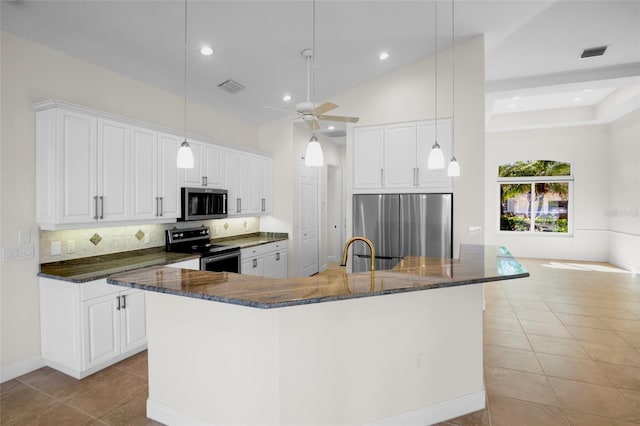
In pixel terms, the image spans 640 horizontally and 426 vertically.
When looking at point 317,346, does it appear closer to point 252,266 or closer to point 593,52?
point 252,266

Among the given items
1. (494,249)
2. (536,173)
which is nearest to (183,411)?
(494,249)

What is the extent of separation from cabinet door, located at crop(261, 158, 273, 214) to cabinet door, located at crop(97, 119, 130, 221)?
261cm

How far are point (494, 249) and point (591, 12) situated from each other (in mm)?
3248

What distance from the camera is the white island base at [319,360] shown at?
6.27ft

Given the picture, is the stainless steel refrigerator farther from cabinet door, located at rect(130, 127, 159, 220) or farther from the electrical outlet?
the electrical outlet

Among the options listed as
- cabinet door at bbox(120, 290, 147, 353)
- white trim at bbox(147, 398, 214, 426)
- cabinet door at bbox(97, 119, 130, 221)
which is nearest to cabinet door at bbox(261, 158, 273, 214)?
cabinet door at bbox(97, 119, 130, 221)

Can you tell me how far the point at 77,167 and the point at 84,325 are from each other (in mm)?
1433

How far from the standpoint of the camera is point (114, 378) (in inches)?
115

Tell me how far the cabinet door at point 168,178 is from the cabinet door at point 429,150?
→ 128 inches

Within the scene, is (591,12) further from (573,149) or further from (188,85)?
(573,149)

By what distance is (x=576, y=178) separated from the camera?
8.59 meters

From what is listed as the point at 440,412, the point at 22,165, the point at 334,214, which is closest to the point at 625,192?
the point at 334,214

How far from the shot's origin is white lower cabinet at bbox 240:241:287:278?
16.1ft

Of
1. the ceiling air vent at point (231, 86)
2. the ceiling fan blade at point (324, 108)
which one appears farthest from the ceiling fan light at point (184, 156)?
the ceiling air vent at point (231, 86)
